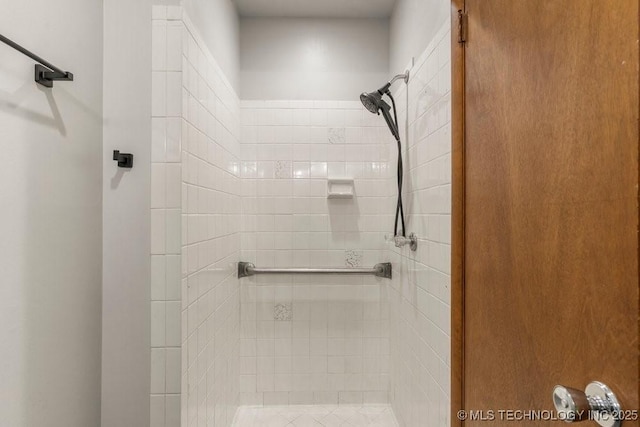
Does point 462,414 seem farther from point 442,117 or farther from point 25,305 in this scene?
point 25,305

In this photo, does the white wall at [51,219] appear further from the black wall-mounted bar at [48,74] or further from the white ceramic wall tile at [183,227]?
the white ceramic wall tile at [183,227]

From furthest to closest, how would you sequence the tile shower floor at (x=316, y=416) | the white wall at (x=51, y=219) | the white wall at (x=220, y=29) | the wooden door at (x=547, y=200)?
the tile shower floor at (x=316, y=416)
the white wall at (x=220, y=29)
the white wall at (x=51, y=219)
the wooden door at (x=547, y=200)

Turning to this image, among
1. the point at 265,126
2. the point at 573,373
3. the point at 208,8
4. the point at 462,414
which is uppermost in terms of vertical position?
the point at 208,8

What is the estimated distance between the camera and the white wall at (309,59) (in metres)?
2.10

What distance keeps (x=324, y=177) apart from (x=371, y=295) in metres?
0.83

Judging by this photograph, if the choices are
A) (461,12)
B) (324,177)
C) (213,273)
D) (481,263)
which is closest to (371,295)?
(324,177)

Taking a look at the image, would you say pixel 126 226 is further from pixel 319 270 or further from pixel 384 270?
pixel 384 270

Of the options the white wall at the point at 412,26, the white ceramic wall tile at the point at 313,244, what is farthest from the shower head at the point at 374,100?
the white ceramic wall tile at the point at 313,244

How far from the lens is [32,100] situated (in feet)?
2.69

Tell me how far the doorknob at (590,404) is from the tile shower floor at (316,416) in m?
1.53

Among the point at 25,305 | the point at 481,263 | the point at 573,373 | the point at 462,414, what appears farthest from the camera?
the point at 462,414

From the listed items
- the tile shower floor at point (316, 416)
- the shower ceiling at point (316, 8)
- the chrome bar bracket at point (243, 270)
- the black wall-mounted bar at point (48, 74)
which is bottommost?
the tile shower floor at point (316, 416)

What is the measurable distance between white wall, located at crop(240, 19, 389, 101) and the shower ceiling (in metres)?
0.04

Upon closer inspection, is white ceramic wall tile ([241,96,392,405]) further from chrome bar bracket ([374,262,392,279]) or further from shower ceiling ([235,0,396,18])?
shower ceiling ([235,0,396,18])
